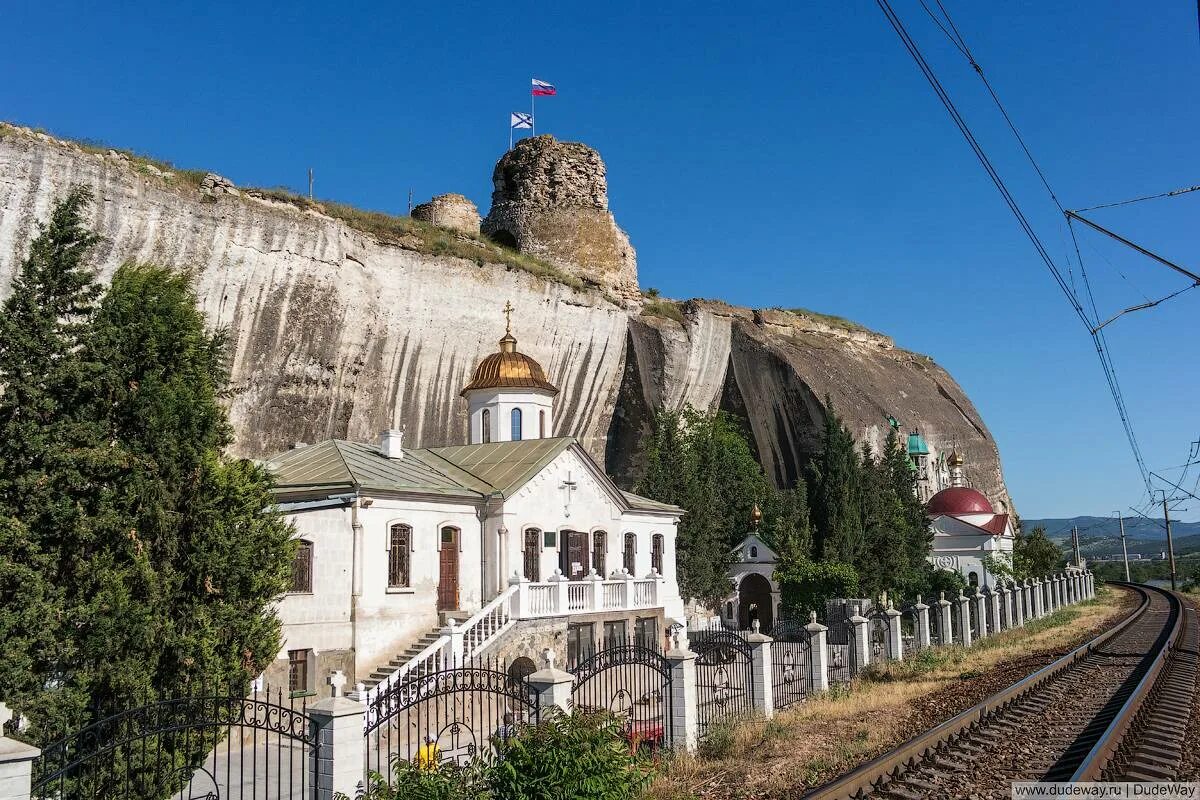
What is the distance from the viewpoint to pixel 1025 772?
33.4 feet

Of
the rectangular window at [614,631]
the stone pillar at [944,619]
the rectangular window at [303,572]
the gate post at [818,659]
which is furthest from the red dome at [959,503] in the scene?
the rectangular window at [303,572]

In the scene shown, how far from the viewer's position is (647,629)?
84.5 ft

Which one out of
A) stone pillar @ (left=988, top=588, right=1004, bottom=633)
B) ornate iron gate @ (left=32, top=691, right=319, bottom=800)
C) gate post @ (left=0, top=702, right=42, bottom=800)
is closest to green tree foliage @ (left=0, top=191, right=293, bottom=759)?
ornate iron gate @ (left=32, top=691, right=319, bottom=800)

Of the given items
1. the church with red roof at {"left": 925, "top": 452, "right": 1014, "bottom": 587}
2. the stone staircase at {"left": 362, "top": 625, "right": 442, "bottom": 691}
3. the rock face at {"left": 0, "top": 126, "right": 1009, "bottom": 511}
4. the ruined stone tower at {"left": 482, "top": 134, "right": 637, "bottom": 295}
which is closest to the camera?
the stone staircase at {"left": 362, "top": 625, "right": 442, "bottom": 691}

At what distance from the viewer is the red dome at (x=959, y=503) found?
163ft

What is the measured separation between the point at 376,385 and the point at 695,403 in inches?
767

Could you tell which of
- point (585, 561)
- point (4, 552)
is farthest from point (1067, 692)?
point (4, 552)

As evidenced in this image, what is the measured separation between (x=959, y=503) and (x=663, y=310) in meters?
18.6

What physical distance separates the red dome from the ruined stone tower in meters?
19.9

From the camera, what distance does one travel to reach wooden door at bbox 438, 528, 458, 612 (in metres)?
22.4

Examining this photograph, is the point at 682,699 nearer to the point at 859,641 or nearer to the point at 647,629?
the point at 859,641

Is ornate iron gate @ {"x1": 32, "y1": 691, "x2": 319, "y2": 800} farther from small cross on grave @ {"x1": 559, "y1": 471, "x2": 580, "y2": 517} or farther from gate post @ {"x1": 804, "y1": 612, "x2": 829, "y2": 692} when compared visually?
small cross on grave @ {"x1": 559, "y1": 471, "x2": 580, "y2": 517}

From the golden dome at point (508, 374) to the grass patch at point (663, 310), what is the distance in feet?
63.0

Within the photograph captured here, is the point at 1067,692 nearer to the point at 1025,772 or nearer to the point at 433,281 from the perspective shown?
the point at 1025,772
